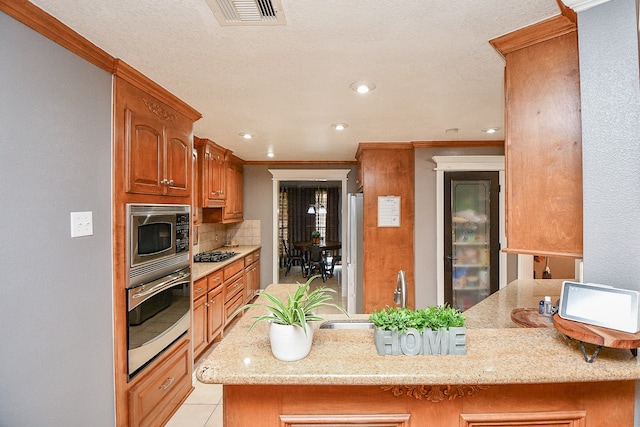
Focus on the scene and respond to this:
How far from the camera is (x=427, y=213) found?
158 inches

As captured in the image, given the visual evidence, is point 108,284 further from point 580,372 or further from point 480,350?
point 580,372

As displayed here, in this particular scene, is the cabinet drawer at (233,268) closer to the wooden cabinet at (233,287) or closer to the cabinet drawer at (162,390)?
the wooden cabinet at (233,287)

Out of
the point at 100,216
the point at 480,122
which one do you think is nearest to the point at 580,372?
the point at 100,216

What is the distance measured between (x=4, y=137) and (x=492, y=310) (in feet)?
8.93

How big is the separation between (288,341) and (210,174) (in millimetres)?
3319

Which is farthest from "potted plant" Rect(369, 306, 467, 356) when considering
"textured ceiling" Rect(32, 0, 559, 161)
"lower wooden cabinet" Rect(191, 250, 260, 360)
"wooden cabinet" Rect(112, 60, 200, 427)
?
"lower wooden cabinet" Rect(191, 250, 260, 360)

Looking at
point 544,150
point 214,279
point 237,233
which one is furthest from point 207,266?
point 544,150

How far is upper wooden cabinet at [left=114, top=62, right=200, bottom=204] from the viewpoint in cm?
193

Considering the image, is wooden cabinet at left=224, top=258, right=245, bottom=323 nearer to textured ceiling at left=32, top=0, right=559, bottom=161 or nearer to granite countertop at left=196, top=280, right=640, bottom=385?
textured ceiling at left=32, top=0, right=559, bottom=161

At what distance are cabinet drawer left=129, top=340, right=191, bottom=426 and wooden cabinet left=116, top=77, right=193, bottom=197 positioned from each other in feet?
3.98

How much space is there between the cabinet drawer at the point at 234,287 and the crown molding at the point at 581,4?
376 centimetres

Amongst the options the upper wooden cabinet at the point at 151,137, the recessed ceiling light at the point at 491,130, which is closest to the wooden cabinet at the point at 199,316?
the upper wooden cabinet at the point at 151,137

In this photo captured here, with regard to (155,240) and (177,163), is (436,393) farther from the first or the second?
(177,163)

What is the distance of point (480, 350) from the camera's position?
1.22 meters
